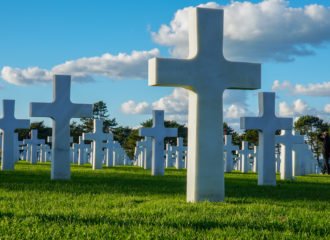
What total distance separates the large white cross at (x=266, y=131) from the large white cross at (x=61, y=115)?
527cm

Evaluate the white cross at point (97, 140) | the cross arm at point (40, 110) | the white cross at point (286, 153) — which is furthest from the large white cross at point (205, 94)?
the white cross at point (97, 140)

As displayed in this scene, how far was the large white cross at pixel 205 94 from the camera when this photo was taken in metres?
11.2

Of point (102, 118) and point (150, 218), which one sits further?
point (102, 118)

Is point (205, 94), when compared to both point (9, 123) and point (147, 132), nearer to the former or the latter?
point (147, 132)

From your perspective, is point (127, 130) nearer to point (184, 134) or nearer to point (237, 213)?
point (184, 134)

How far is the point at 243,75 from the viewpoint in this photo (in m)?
11.8

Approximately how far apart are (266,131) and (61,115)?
20.6 ft

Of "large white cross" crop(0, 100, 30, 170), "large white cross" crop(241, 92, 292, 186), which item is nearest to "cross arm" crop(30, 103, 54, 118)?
"large white cross" crop(241, 92, 292, 186)

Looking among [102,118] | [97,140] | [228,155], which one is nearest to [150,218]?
[97,140]

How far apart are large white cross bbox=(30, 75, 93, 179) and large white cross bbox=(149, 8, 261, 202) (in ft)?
27.0

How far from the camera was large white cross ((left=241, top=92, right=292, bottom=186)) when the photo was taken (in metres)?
18.5

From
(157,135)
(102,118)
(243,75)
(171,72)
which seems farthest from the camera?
(102,118)

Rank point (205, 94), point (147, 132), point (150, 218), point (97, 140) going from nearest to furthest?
point (150, 218)
point (205, 94)
point (147, 132)
point (97, 140)

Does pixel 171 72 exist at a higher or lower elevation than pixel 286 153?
higher
